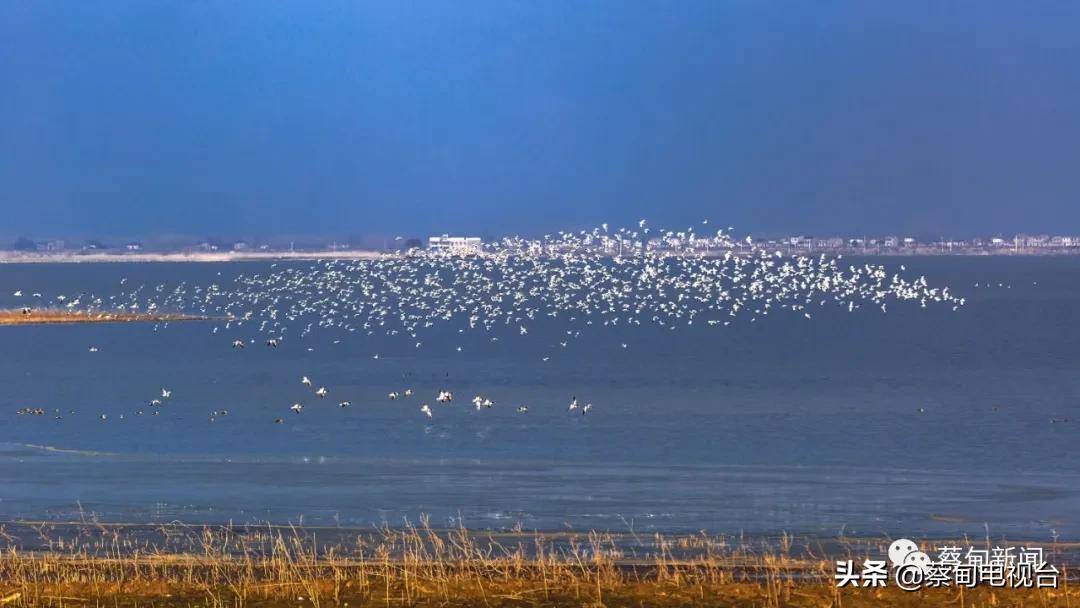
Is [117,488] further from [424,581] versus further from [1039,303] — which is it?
[1039,303]

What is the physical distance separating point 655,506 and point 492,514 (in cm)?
231

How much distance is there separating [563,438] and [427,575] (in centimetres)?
2105

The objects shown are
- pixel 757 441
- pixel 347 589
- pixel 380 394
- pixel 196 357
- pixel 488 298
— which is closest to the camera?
pixel 347 589

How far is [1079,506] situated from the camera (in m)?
22.7

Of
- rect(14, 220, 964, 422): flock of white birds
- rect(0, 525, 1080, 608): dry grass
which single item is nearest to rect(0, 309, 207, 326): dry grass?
rect(14, 220, 964, 422): flock of white birds

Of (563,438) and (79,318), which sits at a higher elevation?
(79,318)

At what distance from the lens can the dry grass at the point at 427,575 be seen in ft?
44.4

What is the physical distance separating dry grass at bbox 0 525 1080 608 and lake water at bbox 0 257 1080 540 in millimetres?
2341

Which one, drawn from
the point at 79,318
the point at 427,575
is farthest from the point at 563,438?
the point at 79,318

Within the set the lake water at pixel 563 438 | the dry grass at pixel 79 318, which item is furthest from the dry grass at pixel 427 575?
the dry grass at pixel 79 318

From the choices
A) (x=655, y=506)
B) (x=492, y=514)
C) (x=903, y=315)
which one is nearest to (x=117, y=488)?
(x=492, y=514)

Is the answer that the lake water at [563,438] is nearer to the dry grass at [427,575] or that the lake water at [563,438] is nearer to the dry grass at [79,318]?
the dry grass at [427,575]

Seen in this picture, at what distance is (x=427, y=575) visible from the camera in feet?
48.1

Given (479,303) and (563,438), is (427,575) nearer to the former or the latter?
(563,438)
